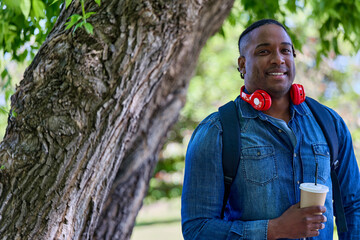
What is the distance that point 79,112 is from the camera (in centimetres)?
264

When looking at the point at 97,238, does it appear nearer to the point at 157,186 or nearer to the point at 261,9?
the point at 261,9

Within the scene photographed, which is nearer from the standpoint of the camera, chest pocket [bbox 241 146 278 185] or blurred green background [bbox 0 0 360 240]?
chest pocket [bbox 241 146 278 185]

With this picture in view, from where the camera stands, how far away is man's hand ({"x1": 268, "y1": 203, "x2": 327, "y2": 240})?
6.32 ft

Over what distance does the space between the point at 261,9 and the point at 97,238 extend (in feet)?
8.37

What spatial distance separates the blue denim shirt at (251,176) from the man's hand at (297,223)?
0.15 feet

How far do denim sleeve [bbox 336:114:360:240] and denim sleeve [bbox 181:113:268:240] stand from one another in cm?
53

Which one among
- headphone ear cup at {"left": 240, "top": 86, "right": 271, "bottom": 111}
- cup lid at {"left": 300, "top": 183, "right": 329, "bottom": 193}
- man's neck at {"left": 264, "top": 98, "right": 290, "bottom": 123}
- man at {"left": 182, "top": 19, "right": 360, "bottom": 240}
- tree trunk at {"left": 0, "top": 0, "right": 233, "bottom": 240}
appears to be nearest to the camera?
cup lid at {"left": 300, "top": 183, "right": 329, "bottom": 193}

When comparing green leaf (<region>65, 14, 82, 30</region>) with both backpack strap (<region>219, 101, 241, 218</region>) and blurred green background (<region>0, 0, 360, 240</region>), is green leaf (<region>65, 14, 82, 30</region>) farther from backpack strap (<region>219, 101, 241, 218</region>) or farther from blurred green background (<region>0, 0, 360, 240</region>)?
blurred green background (<region>0, 0, 360, 240</region>)

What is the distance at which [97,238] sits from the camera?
3.55 meters

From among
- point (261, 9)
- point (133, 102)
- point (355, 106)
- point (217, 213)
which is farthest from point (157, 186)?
point (217, 213)

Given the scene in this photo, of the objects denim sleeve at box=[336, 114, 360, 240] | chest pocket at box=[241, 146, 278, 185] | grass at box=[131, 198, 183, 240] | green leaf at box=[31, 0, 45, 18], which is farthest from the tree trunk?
grass at box=[131, 198, 183, 240]

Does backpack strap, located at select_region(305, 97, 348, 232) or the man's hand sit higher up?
backpack strap, located at select_region(305, 97, 348, 232)

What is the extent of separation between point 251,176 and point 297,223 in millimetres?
276

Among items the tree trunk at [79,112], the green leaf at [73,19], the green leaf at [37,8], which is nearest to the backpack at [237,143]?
the tree trunk at [79,112]
